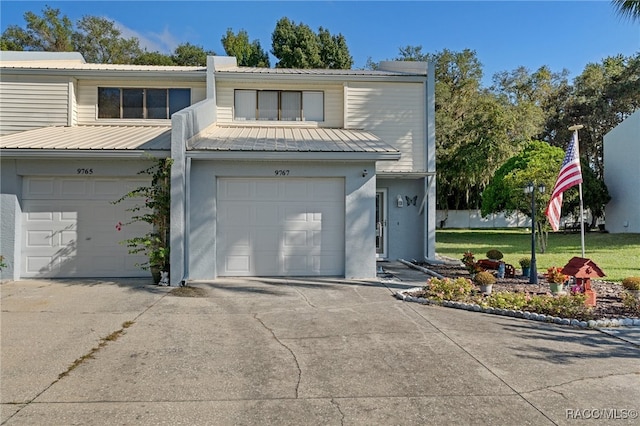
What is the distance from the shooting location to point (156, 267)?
32.6ft

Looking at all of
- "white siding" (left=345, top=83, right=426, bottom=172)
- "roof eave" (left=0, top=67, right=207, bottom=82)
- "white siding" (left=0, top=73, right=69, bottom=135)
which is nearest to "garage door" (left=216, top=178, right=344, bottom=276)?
"white siding" (left=345, top=83, right=426, bottom=172)

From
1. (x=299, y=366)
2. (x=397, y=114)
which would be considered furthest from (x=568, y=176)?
(x=299, y=366)

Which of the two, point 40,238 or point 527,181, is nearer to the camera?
point 40,238

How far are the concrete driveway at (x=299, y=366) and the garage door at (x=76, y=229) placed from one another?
2584 mm

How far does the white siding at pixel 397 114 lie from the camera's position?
552 inches

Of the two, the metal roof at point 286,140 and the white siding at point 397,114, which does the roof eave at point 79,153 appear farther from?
the white siding at point 397,114

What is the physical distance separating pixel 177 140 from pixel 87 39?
108ft

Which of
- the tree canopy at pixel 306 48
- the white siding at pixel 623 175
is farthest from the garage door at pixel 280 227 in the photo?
the tree canopy at pixel 306 48

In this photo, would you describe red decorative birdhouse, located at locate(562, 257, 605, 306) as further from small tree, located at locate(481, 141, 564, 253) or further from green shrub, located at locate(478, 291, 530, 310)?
small tree, located at locate(481, 141, 564, 253)

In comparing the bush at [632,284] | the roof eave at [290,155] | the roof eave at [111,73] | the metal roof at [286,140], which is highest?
the roof eave at [111,73]

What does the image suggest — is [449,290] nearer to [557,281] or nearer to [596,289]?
[557,281]

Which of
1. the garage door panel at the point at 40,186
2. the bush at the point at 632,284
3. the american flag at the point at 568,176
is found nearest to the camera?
the bush at the point at 632,284

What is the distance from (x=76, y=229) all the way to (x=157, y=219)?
7.78 feet

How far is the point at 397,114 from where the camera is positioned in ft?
46.4
